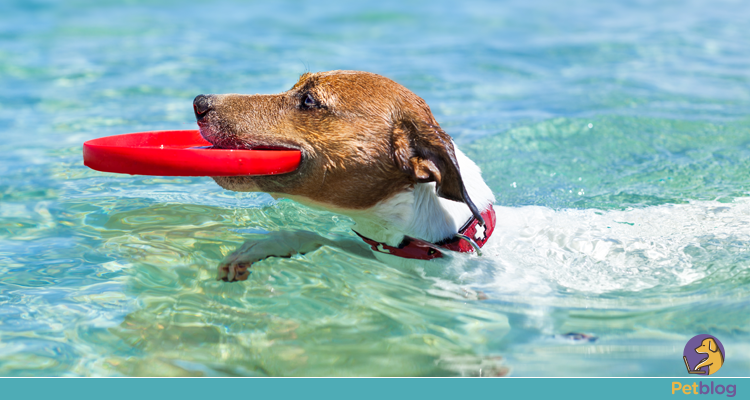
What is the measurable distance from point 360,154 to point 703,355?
7.52 feet

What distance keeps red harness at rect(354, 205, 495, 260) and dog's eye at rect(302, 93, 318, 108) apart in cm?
106

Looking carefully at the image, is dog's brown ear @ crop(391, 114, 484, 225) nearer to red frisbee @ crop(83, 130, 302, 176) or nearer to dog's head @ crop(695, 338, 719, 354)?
red frisbee @ crop(83, 130, 302, 176)

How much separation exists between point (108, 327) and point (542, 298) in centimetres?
270

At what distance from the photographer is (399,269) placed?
4.55 meters

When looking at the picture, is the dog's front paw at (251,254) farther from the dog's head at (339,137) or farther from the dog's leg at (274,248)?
the dog's head at (339,137)

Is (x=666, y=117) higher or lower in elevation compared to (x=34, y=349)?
higher

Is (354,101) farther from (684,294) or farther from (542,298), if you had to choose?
(684,294)

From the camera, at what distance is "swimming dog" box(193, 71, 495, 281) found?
4199 millimetres

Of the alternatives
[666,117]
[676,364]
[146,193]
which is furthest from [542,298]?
[666,117]

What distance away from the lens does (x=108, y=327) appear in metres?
3.93

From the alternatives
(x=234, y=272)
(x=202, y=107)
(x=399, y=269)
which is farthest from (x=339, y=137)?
(x=234, y=272)

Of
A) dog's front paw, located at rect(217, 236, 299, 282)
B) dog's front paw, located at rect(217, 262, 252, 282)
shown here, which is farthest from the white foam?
dog's front paw, located at rect(217, 262, 252, 282)

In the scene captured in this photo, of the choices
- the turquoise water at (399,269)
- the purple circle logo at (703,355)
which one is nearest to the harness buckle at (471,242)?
the turquoise water at (399,269)

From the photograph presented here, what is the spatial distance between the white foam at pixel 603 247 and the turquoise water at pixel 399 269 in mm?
20
